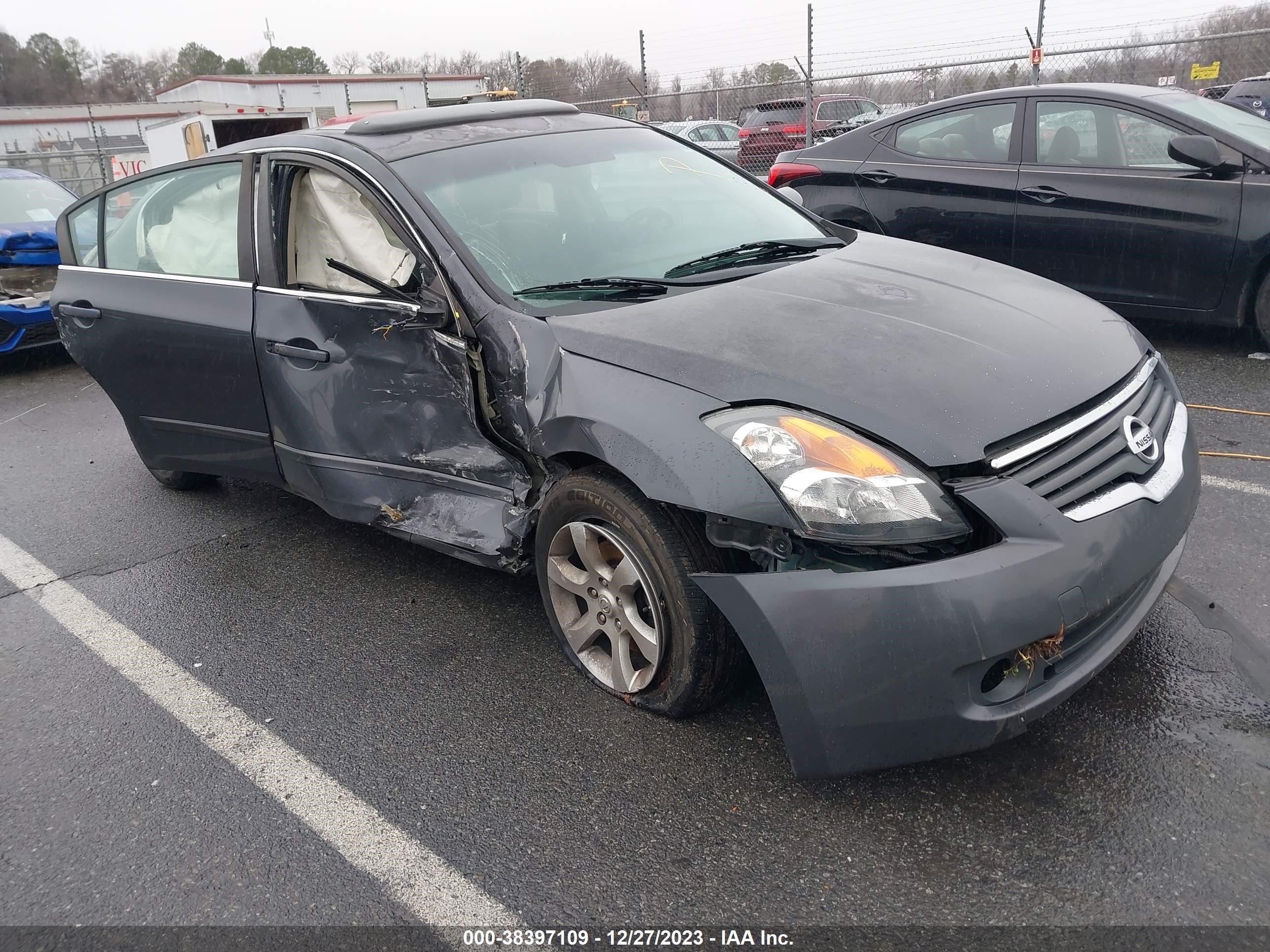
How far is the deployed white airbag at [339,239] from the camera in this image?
3.23 metres

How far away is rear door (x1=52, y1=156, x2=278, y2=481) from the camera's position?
369 cm

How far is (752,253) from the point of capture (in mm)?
3338

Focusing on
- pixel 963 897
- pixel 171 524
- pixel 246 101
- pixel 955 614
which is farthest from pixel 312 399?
pixel 246 101

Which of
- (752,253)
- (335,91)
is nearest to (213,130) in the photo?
(752,253)

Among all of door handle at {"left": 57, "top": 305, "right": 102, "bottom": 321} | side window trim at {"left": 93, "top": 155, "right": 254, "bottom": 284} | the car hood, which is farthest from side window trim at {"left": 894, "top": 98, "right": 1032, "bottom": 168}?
door handle at {"left": 57, "top": 305, "right": 102, "bottom": 321}

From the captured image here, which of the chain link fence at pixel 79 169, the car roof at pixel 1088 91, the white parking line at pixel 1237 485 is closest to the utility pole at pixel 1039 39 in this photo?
the car roof at pixel 1088 91

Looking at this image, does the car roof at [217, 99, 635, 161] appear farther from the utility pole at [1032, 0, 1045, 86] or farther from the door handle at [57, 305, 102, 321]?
the utility pole at [1032, 0, 1045, 86]

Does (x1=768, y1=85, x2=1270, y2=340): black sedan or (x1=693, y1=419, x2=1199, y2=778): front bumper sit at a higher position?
(x1=768, y1=85, x2=1270, y2=340): black sedan

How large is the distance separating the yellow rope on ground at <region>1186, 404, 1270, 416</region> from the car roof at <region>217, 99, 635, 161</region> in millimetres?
3046

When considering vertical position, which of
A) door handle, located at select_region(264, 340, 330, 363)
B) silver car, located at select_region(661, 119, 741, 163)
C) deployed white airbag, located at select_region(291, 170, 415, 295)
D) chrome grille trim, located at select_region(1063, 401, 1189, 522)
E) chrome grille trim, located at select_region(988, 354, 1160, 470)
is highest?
silver car, located at select_region(661, 119, 741, 163)

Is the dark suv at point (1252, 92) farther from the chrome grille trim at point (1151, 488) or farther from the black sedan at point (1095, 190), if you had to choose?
the chrome grille trim at point (1151, 488)

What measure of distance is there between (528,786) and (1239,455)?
3.44 meters

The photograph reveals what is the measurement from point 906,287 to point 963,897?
1.75 m

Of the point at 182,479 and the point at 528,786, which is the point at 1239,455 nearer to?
the point at 528,786
